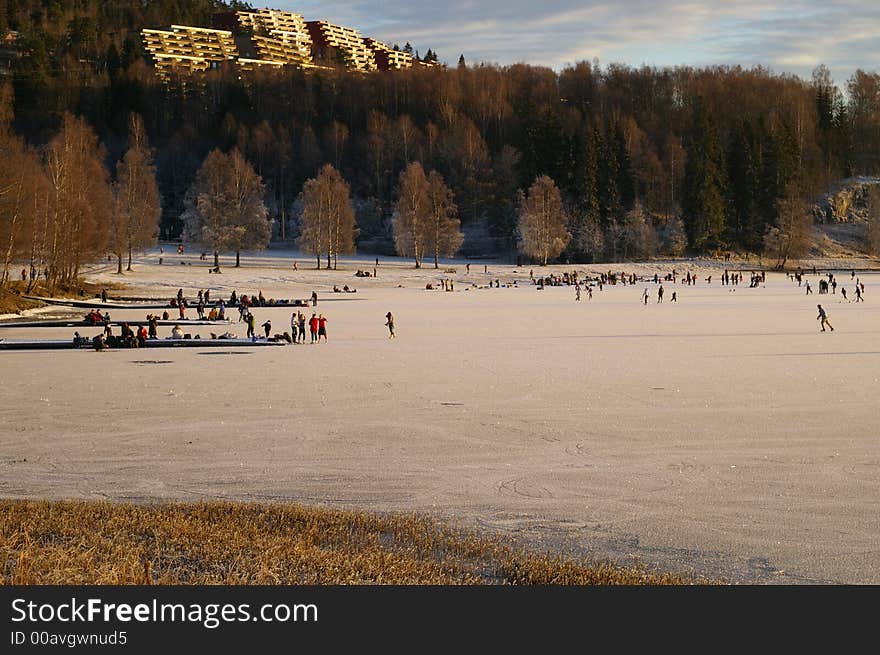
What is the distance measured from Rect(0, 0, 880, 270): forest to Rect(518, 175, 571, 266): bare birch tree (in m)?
1.40

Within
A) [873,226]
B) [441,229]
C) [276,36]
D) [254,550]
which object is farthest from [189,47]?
[254,550]

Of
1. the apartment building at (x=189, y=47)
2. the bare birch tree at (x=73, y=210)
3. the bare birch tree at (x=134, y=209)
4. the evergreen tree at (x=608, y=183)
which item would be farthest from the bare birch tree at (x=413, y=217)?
the apartment building at (x=189, y=47)

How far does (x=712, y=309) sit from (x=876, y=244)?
6894cm

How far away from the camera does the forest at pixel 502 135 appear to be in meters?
104

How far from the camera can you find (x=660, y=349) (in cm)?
2727

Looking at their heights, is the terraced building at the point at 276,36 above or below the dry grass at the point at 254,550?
above

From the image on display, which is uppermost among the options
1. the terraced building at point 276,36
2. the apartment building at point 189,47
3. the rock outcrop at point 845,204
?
the terraced building at point 276,36

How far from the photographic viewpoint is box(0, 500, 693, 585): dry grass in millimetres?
7402

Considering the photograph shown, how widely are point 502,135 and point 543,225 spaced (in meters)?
37.0

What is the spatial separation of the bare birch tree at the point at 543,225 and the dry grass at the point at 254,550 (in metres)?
82.8

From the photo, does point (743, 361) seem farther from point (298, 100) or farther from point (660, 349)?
point (298, 100)

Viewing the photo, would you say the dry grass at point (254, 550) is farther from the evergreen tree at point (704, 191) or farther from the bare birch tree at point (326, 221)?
the evergreen tree at point (704, 191)

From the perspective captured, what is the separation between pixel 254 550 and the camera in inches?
317

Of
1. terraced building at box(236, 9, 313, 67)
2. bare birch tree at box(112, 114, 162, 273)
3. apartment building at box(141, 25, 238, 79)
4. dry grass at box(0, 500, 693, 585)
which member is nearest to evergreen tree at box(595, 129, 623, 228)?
bare birch tree at box(112, 114, 162, 273)
